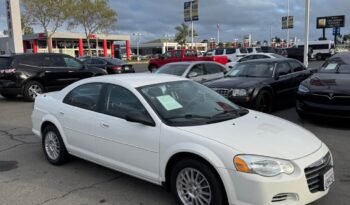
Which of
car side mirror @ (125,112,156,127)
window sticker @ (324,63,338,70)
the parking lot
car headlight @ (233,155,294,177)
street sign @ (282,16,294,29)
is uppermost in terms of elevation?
street sign @ (282,16,294,29)

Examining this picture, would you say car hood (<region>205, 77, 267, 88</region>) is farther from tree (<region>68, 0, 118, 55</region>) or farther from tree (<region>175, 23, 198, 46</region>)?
tree (<region>175, 23, 198, 46</region>)

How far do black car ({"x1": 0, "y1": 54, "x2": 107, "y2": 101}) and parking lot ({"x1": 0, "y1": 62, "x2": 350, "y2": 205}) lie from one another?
243 inches

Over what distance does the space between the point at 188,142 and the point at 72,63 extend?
11.8 meters

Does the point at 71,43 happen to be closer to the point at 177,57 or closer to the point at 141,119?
the point at 177,57

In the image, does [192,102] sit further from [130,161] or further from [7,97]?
[7,97]

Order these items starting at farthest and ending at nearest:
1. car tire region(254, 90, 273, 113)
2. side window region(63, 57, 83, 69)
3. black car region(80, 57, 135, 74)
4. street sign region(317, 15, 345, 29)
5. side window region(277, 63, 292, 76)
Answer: street sign region(317, 15, 345, 29)
black car region(80, 57, 135, 74)
side window region(63, 57, 83, 69)
side window region(277, 63, 292, 76)
car tire region(254, 90, 273, 113)

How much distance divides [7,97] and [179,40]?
7683 centimetres

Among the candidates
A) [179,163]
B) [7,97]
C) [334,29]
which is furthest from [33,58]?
[334,29]

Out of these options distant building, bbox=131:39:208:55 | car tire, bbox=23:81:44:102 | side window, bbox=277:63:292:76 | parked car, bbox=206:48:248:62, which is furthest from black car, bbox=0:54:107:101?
distant building, bbox=131:39:208:55

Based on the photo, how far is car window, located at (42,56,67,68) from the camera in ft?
45.6

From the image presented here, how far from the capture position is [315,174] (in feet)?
12.3

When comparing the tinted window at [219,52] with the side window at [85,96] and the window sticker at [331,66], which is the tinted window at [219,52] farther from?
the side window at [85,96]

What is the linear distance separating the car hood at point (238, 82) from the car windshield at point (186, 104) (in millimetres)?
4057

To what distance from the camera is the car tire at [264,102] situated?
9.17 m
